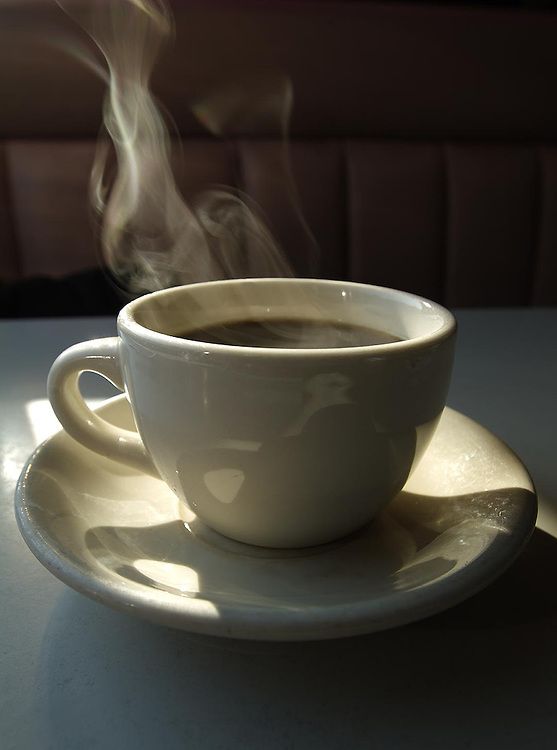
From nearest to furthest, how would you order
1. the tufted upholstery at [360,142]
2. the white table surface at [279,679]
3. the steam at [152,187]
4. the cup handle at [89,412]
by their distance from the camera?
the white table surface at [279,679], the cup handle at [89,412], the steam at [152,187], the tufted upholstery at [360,142]

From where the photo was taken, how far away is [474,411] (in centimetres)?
68

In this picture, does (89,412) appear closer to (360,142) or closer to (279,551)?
(279,551)

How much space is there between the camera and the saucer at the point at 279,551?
1.02ft

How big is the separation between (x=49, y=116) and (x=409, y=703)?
1.53 meters

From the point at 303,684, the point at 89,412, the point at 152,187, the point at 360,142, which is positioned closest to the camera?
the point at 303,684

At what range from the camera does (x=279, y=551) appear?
1.37ft

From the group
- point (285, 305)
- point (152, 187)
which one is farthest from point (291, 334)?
point (152, 187)

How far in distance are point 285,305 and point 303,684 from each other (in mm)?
272

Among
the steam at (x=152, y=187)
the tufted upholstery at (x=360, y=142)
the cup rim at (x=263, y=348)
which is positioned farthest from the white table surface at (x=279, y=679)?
the tufted upholstery at (x=360, y=142)

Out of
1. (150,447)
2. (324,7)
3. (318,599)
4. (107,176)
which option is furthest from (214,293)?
(324,7)

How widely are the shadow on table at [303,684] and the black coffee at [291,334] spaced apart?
19 cm

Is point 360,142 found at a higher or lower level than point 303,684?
lower

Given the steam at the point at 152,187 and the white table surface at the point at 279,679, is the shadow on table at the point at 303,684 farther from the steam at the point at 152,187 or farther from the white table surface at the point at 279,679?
the steam at the point at 152,187

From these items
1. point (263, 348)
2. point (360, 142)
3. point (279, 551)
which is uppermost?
point (263, 348)
